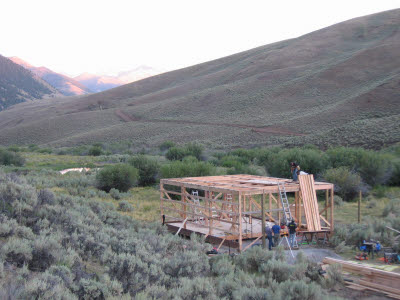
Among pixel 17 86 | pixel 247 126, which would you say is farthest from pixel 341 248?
pixel 17 86

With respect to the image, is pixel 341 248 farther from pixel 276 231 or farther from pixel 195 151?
pixel 195 151

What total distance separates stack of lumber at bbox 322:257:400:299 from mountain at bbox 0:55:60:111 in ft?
485

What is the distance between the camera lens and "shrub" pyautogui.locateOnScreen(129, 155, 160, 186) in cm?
2682

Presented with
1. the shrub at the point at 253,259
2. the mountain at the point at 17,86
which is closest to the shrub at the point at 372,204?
the shrub at the point at 253,259

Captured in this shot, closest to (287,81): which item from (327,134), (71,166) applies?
(327,134)

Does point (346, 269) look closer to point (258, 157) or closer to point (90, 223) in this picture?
point (90, 223)

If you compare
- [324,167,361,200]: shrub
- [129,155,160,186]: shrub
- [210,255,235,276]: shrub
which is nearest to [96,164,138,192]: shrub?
[129,155,160,186]: shrub

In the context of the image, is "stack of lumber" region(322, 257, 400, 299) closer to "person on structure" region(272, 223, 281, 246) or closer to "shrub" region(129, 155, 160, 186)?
"person on structure" region(272, 223, 281, 246)

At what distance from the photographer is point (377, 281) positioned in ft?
28.8

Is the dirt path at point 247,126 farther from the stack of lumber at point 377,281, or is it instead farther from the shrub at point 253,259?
the stack of lumber at point 377,281

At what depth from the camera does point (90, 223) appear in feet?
36.0

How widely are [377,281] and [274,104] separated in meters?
59.3

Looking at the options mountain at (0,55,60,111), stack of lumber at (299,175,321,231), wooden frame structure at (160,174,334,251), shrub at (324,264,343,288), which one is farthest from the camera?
mountain at (0,55,60,111)

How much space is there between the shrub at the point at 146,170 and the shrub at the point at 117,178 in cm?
303
